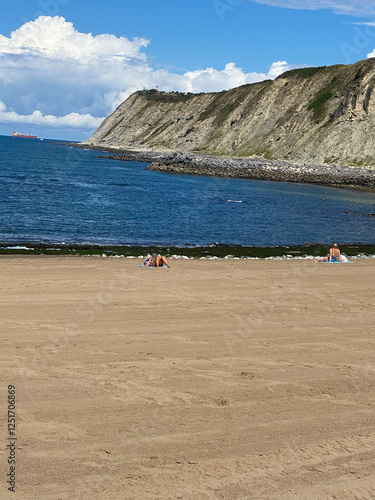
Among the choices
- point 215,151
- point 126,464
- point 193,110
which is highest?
point 193,110

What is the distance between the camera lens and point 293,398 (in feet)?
26.0

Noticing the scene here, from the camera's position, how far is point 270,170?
86875mm

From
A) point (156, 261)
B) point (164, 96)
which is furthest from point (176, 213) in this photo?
point (164, 96)

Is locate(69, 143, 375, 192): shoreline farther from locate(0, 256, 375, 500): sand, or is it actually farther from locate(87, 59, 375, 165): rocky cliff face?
locate(0, 256, 375, 500): sand

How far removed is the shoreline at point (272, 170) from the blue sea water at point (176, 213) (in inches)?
234

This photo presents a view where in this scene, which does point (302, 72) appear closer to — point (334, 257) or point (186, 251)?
point (186, 251)

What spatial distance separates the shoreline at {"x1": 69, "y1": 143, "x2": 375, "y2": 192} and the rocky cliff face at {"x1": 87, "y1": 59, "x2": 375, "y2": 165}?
4.65m

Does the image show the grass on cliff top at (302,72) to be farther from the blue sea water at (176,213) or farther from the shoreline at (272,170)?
the blue sea water at (176,213)

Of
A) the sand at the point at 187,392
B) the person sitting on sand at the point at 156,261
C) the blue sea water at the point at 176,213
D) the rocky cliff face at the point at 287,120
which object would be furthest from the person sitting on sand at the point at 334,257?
the rocky cliff face at the point at 287,120

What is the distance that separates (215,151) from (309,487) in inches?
4473

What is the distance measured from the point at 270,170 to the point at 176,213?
1895 inches

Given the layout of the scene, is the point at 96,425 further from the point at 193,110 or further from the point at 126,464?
the point at 193,110

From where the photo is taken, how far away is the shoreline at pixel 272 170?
240ft

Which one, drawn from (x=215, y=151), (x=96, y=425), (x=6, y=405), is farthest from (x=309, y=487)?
(x=215, y=151)
